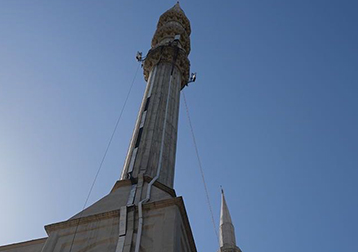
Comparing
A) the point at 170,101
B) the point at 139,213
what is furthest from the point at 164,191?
the point at 170,101

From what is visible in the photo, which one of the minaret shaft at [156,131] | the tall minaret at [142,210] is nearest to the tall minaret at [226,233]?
the minaret shaft at [156,131]

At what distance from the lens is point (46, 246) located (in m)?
9.68

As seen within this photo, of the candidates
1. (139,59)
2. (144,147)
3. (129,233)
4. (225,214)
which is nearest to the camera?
(129,233)

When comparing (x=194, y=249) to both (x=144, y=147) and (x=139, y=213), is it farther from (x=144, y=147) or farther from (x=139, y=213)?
(x=144, y=147)

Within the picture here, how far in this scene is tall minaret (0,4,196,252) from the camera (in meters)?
9.13

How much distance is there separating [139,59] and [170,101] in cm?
517

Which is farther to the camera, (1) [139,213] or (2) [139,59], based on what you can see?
(2) [139,59]

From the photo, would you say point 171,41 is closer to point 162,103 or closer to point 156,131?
point 162,103

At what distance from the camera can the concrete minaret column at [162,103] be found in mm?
12688

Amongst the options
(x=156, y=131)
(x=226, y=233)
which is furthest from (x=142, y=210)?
(x=226, y=233)

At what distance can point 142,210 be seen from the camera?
9742mm

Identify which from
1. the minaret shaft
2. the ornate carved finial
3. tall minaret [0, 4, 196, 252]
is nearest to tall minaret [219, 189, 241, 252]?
the ornate carved finial

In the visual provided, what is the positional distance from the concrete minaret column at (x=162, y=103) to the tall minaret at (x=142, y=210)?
3cm

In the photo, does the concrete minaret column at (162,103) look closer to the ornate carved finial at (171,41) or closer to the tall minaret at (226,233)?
the ornate carved finial at (171,41)
